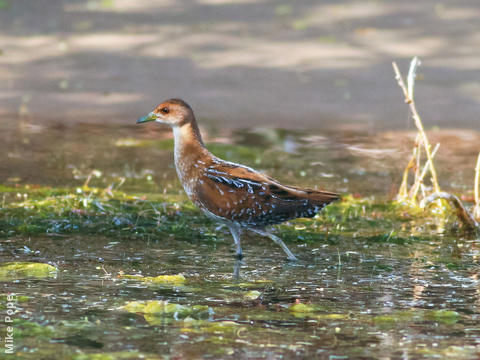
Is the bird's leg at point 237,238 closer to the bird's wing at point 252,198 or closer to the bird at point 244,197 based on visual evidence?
the bird at point 244,197

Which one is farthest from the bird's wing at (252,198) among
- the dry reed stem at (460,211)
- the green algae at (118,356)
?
the green algae at (118,356)

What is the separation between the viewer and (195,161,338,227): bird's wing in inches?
317

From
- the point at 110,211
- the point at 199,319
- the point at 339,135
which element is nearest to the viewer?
the point at 199,319

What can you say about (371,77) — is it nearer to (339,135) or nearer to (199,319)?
Result: (339,135)

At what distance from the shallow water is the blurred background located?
3146 millimetres

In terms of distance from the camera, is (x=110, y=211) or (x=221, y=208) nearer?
(x=221, y=208)

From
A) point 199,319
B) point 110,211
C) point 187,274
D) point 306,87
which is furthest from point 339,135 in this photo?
point 199,319

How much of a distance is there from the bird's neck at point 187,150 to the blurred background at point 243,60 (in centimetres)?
624

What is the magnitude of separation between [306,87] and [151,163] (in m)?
4.78

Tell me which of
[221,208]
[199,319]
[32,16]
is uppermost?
[32,16]

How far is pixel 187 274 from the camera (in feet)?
24.4

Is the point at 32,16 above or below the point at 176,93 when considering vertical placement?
above

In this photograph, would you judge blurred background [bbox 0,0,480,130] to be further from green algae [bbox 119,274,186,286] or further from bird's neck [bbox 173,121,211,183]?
green algae [bbox 119,274,186,286]

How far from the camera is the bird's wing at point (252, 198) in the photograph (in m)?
8.05
